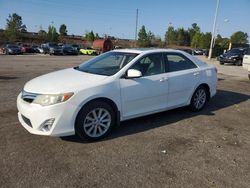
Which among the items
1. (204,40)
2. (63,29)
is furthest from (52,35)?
(204,40)

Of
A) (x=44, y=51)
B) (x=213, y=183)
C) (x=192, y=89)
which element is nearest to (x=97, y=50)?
(x=44, y=51)

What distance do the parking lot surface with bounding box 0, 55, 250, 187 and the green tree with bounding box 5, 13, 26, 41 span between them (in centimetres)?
7134

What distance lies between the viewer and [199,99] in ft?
22.8

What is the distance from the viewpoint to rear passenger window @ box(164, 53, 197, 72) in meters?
6.18

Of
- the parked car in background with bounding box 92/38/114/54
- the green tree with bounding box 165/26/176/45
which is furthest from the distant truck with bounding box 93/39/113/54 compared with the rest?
the green tree with bounding box 165/26/176/45

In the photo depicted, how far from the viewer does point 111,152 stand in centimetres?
452

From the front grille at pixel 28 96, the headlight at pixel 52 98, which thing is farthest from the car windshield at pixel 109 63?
the front grille at pixel 28 96

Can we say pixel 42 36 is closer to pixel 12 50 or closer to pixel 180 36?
pixel 180 36

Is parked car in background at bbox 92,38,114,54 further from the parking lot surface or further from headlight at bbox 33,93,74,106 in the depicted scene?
headlight at bbox 33,93,74,106

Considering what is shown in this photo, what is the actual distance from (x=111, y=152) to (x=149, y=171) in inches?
31.3

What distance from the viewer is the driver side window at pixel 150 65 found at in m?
5.64

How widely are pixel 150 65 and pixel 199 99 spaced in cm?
179

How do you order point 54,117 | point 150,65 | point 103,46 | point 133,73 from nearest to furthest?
point 54,117 → point 133,73 → point 150,65 → point 103,46

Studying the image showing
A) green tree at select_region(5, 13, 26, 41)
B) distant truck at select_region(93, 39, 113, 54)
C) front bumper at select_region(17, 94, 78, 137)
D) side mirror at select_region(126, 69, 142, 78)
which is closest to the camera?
front bumper at select_region(17, 94, 78, 137)
